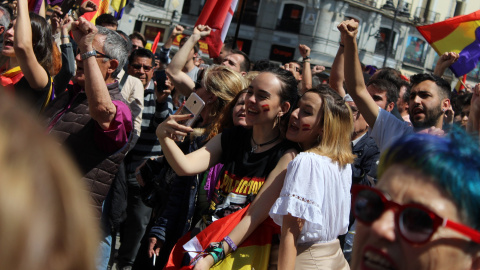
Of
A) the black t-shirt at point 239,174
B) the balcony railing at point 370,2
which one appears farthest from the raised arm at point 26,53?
the balcony railing at point 370,2

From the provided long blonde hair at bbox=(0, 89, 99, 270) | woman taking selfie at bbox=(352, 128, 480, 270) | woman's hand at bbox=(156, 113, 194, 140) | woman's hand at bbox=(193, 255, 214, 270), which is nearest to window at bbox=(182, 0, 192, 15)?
woman's hand at bbox=(156, 113, 194, 140)

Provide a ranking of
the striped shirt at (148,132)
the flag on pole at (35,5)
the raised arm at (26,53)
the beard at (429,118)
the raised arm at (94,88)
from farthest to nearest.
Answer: the flag on pole at (35,5) → the striped shirt at (148,132) → the beard at (429,118) → the raised arm at (26,53) → the raised arm at (94,88)

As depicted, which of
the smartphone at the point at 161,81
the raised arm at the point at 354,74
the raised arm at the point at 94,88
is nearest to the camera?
the raised arm at the point at 94,88

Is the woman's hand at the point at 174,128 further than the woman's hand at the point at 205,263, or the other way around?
the woman's hand at the point at 174,128

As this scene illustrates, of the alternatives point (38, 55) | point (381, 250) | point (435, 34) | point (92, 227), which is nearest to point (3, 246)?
point (92, 227)

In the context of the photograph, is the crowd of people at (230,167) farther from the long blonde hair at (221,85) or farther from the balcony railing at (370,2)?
the balcony railing at (370,2)

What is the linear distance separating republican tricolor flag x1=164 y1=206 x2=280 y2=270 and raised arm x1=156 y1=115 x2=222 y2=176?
36 centimetres

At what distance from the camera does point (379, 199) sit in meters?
1.53

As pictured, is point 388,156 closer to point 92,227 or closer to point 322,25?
point 92,227

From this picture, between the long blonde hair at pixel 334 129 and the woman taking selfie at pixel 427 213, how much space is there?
62.4 inches

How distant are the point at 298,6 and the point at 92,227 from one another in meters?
41.0

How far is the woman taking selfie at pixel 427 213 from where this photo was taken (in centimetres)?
145

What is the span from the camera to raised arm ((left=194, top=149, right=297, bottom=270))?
3.07 meters

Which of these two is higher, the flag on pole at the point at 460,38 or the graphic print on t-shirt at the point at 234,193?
the flag on pole at the point at 460,38
